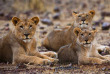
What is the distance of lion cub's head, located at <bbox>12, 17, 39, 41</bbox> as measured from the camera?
5609 millimetres

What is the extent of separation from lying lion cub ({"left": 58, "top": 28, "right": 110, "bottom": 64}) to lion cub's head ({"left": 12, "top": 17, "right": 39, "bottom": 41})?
0.93 m

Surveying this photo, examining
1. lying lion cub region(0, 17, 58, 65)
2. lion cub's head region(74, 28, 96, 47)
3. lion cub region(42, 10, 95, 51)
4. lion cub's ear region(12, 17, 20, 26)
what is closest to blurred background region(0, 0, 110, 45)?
lion cub region(42, 10, 95, 51)

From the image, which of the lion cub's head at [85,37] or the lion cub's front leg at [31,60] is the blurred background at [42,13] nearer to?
the lion cub's front leg at [31,60]

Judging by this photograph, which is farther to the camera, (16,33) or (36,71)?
(16,33)

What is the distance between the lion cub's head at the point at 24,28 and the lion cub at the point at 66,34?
5.04 feet

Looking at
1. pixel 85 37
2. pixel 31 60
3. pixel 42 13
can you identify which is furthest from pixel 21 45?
pixel 42 13

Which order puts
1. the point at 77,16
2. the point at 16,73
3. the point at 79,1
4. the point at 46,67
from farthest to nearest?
1. the point at 79,1
2. the point at 77,16
3. the point at 46,67
4. the point at 16,73

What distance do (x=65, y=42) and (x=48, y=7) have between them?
451 inches

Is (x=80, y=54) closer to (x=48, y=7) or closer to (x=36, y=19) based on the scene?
(x=36, y=19)

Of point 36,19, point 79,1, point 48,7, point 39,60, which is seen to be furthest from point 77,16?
point 79,1

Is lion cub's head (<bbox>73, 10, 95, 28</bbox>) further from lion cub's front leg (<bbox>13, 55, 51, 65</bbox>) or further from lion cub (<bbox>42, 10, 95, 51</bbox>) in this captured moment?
lion cub's front leg (<bbox>13, 55, 51, 65</bbox>)

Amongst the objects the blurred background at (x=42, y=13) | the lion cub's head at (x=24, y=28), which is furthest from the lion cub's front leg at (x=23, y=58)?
the blurred background at (x=42, y=13)

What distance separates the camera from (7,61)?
245 inches

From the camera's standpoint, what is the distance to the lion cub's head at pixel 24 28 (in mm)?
5609
